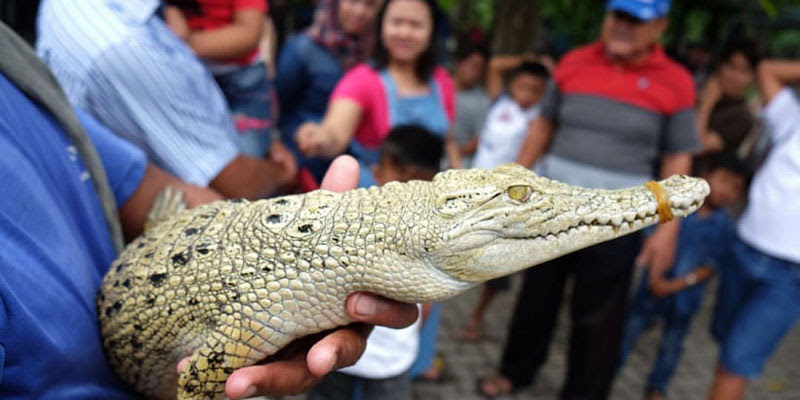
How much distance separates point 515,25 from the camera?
5574 mm

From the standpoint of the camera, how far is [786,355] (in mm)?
4477

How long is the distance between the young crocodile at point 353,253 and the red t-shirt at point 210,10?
4.93 ft

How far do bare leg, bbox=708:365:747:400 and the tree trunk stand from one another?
3.78 meters

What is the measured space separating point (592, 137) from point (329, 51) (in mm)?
1759

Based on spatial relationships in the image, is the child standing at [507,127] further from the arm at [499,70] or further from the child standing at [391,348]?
the child standing at [391,348]

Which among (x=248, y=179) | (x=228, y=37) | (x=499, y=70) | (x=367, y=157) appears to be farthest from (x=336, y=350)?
(x=499, y=70)

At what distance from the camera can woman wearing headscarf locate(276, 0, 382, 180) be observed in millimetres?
3336

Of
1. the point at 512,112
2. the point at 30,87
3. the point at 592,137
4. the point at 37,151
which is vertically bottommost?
the point at 512,112

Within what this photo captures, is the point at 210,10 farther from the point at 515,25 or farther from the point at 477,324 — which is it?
the point at 515,25

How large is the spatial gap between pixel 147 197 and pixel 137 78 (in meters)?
0.32

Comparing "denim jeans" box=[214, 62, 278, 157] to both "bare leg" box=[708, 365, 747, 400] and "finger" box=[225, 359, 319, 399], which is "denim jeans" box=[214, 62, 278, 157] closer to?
"finger" box=[225, 359, 319, 399]

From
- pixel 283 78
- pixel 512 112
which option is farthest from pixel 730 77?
pixel 283 78

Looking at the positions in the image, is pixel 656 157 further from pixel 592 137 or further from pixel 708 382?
pixel 708 382

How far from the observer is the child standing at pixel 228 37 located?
2.20 m
